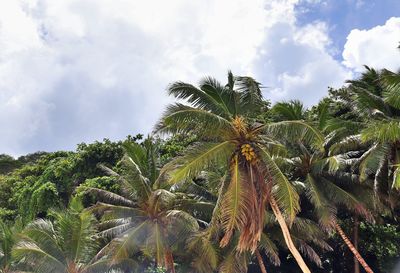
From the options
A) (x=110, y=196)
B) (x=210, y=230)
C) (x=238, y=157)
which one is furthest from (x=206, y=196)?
(x=238, y=157)

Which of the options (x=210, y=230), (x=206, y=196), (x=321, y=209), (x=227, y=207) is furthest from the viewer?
(x=206, y=196)

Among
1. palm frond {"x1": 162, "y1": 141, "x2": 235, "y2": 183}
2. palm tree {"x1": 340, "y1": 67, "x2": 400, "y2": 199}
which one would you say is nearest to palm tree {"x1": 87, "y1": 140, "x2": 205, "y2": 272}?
palm frond {"x1": 162, "y1": 141, "x2": 235, "y2": 183}

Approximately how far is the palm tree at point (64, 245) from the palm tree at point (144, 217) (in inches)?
36.5

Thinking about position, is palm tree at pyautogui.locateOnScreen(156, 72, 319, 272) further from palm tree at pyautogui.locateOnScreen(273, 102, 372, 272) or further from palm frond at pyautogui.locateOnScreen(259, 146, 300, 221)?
palm tree at pyautogui.locateOnScreen(273, 102, 372, 272)

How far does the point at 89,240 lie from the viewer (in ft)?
67.8

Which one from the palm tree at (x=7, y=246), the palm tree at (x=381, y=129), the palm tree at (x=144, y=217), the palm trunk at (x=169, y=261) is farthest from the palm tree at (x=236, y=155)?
the palm tree at (x=7, y=246)

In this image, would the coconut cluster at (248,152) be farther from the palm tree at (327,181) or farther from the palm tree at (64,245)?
the palm tree at (64,245)

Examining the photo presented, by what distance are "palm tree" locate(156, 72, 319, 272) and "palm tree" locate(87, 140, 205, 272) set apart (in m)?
4.21

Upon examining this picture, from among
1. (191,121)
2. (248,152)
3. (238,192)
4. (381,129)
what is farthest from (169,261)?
(381,129)

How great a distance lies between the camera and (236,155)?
15.0 m

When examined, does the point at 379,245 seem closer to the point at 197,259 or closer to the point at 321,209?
the point at 321,209

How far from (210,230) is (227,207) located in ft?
7.71

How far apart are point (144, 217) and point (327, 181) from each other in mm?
8309

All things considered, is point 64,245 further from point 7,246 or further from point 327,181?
point 327,181
